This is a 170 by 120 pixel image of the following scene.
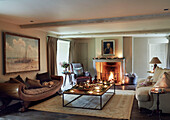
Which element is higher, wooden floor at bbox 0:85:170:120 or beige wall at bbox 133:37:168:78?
beige wall at bbox 133:37:168:78

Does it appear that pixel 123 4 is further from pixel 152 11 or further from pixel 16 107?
pixel 16 107

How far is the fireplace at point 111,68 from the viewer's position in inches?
331

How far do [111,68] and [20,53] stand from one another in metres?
4.87

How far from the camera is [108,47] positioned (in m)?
8.59

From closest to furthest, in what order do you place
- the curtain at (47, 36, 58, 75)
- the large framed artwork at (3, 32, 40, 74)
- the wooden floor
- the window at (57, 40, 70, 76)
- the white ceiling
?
the white ceiling
the wooden floor
the large framed artwork at (3, 32, 40, 74)
the curtain at (47, 36, 58, 75)
the window at (57, 40, 70, 76)

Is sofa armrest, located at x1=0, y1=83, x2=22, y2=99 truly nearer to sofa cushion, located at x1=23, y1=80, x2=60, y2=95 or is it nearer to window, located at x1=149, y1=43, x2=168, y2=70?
sofa cushion, located at x1=23, y1=80, x2=60, y2=95

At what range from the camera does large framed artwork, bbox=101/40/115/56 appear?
853cm

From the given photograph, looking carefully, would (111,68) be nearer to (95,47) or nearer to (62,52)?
(95,47)

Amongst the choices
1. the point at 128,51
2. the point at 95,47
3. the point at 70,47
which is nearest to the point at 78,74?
the point at 70,47

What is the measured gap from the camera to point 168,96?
3926 millimetres

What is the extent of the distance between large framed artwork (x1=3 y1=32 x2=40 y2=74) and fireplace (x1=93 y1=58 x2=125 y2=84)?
3.36 metres

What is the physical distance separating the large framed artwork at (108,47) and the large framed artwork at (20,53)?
11.6 ft

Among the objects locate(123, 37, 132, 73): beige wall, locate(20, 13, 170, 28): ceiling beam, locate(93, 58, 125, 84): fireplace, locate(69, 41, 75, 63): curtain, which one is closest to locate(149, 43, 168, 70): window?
locate(123, 37, 132, 73): beige wall

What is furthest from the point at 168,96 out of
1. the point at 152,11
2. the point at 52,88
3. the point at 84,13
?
the point at 52,88
